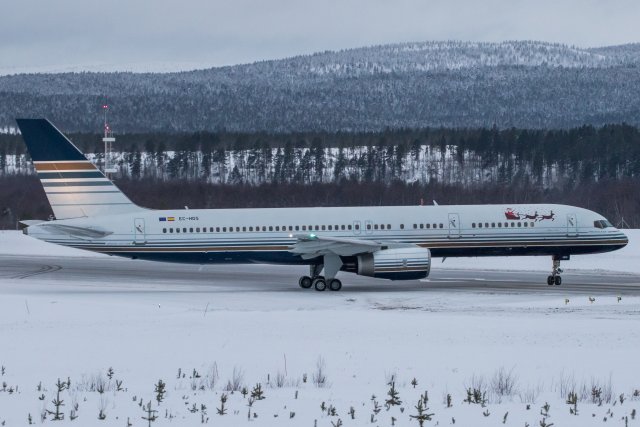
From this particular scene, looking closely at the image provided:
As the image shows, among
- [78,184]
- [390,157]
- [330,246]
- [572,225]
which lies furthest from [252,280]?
[390,157]

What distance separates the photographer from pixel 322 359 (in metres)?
18.2

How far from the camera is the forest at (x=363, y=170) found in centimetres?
9281

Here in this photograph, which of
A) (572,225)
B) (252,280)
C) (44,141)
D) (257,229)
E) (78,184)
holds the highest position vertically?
(44,141)

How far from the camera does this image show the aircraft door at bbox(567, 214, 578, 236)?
1478 inches

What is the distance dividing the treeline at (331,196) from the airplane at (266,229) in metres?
48.0

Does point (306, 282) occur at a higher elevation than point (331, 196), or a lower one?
lower

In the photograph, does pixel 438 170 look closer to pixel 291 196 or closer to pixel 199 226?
pixel 291 196

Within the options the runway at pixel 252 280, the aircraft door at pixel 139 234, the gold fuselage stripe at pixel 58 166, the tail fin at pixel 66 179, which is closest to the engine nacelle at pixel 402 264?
the runway at pixel 252 280

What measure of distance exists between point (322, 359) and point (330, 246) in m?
17.1

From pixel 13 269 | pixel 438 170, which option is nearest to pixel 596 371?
pixel 13 269

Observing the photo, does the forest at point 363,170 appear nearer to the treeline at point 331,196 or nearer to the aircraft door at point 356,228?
the treeline at point 331,196

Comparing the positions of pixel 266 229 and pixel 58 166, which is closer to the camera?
pixel 266 229

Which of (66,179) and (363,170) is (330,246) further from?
(363,170)

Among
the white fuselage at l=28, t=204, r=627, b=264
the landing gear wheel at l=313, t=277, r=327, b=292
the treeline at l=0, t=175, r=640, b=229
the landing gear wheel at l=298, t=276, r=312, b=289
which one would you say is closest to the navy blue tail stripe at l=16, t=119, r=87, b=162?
the white fuselage at l=28, t=204, r=627, b=264
